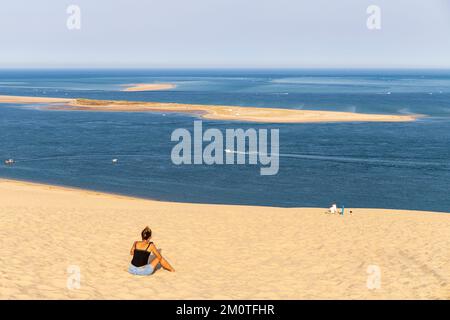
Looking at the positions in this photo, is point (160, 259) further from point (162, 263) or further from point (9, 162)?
point (9, 162)

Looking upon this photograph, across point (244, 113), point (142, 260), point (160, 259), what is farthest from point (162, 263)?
point (244, 113)

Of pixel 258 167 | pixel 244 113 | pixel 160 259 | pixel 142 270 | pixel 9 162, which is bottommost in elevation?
pixel 258 167

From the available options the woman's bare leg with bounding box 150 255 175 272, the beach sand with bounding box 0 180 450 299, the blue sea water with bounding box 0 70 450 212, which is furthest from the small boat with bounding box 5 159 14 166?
the woman's bare leg with bounding box 150 255 175 272

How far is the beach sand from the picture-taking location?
10992mm

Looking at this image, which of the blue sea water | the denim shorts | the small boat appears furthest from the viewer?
the small boat

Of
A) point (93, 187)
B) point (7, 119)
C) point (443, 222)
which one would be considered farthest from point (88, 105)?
point (443, 222)

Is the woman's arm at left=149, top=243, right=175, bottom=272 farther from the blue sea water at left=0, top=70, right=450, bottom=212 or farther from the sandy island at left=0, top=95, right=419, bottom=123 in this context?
the sandy island at left=0, top=95, right=419, bottom=123

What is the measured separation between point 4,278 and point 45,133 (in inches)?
2068

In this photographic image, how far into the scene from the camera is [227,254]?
14695 mm

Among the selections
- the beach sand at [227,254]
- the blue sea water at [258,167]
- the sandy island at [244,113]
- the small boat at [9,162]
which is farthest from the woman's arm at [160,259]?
the sandy island at [244,113]

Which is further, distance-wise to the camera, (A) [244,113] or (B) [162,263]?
(A) [244,113]

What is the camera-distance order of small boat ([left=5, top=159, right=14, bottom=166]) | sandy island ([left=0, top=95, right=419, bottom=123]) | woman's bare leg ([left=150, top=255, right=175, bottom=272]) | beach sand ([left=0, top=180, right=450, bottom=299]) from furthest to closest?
1. sandy island ([left=0, top=95, right=419, bottom=123])
2. small boat ([left=5, top=159, right=14, bottom=166])
3. woman's bare leg ([left=150, top=255, right=175, bottom=272])
4. beach sand ([left=0, top=180, right=450, bottom=299])

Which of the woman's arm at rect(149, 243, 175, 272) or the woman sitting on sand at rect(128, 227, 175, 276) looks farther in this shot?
the woman's arm at rect(149, 243, 175, 272)

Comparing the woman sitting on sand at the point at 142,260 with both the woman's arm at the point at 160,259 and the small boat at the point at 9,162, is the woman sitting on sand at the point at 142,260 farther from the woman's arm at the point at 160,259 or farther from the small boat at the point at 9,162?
the small boat at the point at 9,162
